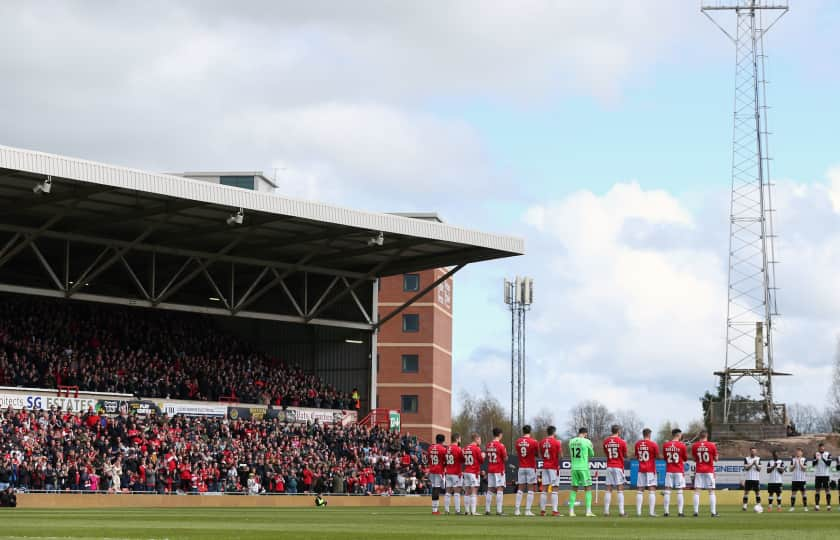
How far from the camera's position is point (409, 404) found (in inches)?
3794

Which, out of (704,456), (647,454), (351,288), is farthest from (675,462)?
(351,288)

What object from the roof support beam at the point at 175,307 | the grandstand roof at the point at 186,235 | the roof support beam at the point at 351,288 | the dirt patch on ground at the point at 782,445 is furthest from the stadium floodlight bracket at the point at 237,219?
the dirt patch on ground at the point at 782,445

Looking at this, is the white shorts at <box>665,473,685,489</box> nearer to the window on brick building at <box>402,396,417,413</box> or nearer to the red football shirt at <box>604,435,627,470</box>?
the red football shirt at <box>604,435,627,470</box>

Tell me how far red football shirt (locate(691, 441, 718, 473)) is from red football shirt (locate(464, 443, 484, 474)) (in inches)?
208

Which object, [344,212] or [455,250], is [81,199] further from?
[455,250]

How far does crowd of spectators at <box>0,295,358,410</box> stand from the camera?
49219mm

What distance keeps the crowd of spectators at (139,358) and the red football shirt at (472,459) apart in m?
22.7

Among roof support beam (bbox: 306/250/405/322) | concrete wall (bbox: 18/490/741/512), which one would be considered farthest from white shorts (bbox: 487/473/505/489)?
roof support beam (bbox: 306/250/405/322)

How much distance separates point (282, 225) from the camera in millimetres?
51625

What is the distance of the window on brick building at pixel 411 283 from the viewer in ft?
321

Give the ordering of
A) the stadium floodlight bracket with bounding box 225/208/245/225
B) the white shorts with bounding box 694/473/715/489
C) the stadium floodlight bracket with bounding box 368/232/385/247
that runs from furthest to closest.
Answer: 1. the stadium floodlight bracket with bounding box 368/232/385/247
2. the stadium floodlight bracket with bounding box 225/208/245/225
3. the white shorts with bounding box 694/473/715/489

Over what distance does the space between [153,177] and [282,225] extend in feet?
27.2

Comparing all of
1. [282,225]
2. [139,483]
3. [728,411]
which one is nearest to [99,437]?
[139,483]

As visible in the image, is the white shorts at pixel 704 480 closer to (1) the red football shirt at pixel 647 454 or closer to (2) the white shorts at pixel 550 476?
(1) the red football shirt at pixel 647 454
